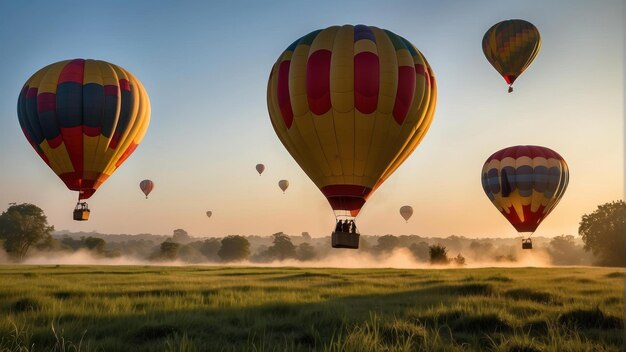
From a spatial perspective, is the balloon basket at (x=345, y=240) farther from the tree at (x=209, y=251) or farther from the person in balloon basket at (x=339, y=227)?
the tree at (x=209, y=251)

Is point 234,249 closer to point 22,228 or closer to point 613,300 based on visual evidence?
point 22,228

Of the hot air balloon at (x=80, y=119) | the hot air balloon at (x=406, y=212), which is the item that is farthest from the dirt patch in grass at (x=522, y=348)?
the hot air balloon at (x=406, y=212)

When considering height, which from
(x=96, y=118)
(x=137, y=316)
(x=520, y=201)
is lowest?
(x=137, y=316)

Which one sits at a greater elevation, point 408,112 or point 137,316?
point 408,112

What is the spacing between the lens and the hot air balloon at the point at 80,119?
3130 centimetres

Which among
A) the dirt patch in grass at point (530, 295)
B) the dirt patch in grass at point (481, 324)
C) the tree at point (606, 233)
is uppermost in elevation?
the tree at point (606, 233)

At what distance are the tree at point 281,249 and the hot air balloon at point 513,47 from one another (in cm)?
12110

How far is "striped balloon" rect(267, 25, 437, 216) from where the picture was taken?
24.1 metres

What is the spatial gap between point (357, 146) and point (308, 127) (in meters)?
2.58

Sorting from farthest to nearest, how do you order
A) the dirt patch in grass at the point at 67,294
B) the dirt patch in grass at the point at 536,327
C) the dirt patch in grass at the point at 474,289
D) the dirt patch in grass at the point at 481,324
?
1. the dirt patch in grass at the point at 474,289
2. the dirt patch in grass at the point at 67,294
3. the dirt patch in grass at the point at 481,324
4. the dirt patch in grass at the point at 536,327

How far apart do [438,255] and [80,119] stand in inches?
1996

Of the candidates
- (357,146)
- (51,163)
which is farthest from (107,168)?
(357,146)

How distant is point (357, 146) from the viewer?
2434cm

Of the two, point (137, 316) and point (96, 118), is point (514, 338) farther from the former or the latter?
point (96, 118)
